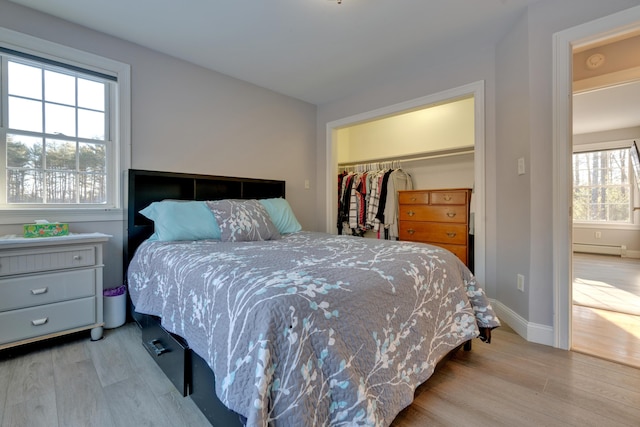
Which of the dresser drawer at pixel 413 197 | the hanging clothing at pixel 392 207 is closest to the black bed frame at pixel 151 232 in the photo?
the hanging clothing at pixel 392 207

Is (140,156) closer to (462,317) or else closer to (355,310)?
(355,310)

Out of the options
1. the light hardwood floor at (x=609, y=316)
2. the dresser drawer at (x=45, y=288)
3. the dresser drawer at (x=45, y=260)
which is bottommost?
the light hardwood floor at (x=609, y=316)

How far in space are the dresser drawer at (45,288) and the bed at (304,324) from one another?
32 centimetres

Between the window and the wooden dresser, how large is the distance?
434 cm

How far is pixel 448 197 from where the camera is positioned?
3244 mm

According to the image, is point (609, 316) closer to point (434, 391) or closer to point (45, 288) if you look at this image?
point (434, 391)

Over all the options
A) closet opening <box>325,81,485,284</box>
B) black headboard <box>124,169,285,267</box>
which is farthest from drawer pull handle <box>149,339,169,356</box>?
closet opening <box>325,81,485,284</box>

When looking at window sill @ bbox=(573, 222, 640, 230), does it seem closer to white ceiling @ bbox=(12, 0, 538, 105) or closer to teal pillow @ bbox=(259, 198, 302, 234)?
white ceiling @ bbox=(12, 0, 538, 105)

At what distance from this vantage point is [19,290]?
1.73 metres

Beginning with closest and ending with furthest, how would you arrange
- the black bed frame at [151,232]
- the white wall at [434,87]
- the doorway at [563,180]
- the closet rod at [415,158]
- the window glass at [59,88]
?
the black bed frame at [151,232] < the doorway at [563,180] < the window glass at [59,88] < the white wall at [434,87] < the closet rod at [415,158]

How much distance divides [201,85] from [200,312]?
2.46 metres

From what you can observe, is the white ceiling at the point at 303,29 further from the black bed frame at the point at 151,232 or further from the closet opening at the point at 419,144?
the black bed frame at the point at 151,232

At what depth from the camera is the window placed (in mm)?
5145

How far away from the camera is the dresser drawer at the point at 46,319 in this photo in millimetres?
1687
